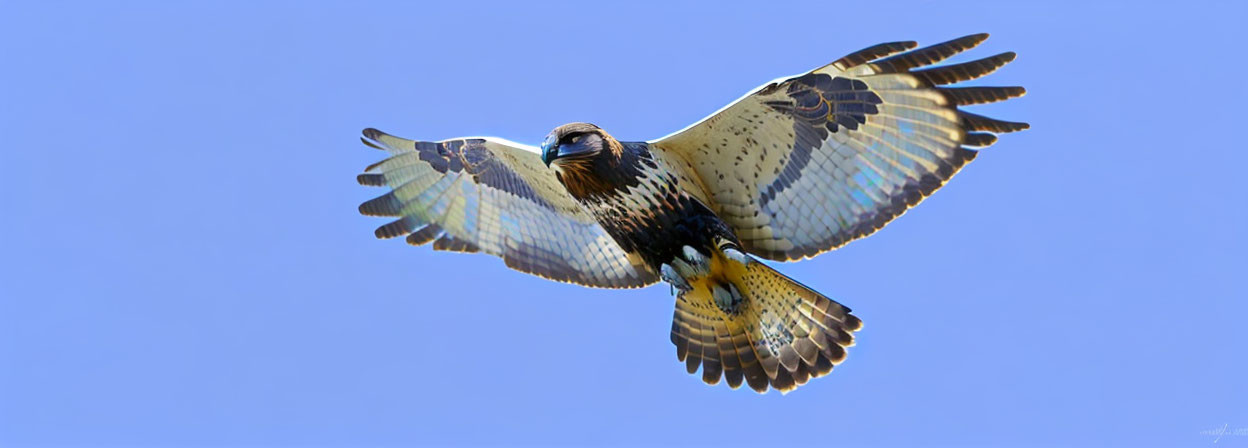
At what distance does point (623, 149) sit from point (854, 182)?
166cm

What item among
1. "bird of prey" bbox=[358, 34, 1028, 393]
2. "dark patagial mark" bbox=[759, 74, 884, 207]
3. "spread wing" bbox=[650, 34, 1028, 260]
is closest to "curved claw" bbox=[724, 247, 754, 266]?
"bird of prey" bbox=[358, 34, 1028, 393]

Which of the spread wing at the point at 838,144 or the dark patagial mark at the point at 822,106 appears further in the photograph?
the dark patagial mark at the point at 822,106

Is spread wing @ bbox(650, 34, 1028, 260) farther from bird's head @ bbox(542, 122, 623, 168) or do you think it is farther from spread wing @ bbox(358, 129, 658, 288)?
spread wing @ bbox(358, 129, 658, 288)

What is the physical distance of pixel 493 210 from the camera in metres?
11.8

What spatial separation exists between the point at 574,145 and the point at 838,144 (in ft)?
6.07

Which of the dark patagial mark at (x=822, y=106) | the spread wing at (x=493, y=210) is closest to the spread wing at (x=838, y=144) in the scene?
the dark patagial mark at (x=822, y=106)

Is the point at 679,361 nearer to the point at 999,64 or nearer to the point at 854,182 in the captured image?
the point at 854,182

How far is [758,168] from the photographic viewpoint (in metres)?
10.3

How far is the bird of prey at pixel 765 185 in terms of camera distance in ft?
31.4

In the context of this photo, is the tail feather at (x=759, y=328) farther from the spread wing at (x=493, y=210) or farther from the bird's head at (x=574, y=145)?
the bird's head at (x=574, y=145)

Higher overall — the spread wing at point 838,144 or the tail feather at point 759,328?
the spread wing at point 838,144

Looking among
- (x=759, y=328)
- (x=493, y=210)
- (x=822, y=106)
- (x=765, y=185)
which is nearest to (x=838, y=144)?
(x=822, y=106)

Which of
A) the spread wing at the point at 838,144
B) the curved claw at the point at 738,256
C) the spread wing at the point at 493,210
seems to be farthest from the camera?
the spread wing at the point at 493,210

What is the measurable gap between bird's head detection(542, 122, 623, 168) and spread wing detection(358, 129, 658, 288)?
0.96 m
